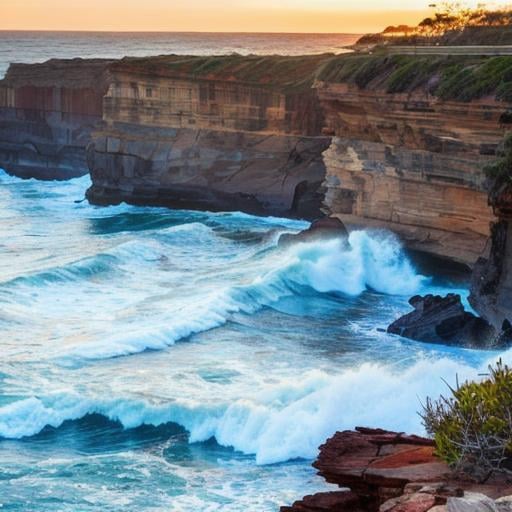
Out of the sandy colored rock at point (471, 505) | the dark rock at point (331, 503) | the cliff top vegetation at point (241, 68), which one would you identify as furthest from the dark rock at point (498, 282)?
the cliff top vegetation at point (241, 68)

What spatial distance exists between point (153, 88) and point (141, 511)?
107 feet

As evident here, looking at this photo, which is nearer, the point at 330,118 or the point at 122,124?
the point at 330,118

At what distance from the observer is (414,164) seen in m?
32.3

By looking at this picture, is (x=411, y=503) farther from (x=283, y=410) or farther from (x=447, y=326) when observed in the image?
(x=447, y=326)

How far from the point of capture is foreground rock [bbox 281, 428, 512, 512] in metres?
11.5

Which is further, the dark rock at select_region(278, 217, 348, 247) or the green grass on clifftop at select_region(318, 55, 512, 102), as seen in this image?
the dark rock at select_region(278, 217, 348, 247)

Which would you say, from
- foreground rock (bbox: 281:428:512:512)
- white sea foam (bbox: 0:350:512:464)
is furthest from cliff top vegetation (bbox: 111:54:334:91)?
foreground rock (bbox: 281:428:512:512)

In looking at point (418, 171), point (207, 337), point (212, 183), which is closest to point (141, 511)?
point (207, 337)

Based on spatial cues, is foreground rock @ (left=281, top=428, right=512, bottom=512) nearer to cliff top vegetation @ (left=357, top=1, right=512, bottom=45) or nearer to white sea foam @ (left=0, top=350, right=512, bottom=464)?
white sea foam @ (left=0, top=350, right=512, bottom=464)

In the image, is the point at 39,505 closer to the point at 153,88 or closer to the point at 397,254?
the point at 397,254

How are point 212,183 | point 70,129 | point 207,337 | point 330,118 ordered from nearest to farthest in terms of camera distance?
point 207,337 → point 330,118 → point 212,183 → point 70,129

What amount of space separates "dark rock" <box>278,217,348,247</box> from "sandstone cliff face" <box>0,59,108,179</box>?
22.2 metres

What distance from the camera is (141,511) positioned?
16.9m

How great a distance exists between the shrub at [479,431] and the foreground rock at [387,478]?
16 cm
